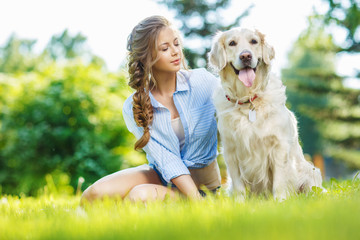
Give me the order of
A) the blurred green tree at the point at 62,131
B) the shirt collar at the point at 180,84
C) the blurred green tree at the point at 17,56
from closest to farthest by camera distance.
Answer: the shirt collar at the point at 180,84 < the blurred green tree at the point at 62,131 < the blurred green tree at the point at 17,56

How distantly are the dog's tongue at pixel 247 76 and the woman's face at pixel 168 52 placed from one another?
0.56m

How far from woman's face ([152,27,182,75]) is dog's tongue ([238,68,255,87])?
561 mm

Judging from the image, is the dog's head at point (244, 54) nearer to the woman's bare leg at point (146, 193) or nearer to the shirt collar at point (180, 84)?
the shirt collar at point (180, 84)

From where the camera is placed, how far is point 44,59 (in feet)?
109

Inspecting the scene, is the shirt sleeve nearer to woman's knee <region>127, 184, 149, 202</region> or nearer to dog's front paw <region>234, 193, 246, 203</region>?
woman's knee <region>127, 184, 149, 202</region>

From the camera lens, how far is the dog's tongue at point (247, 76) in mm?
3221

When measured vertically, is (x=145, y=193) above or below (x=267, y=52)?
below

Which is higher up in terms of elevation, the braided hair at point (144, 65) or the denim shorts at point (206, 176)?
the braided hair at point (144, 65)

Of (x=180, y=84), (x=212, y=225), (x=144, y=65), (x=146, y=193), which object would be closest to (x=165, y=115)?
(x=180, y=84)

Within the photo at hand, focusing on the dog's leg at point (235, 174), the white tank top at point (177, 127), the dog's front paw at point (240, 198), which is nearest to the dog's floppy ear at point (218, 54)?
the white tank top at point (177, 127)

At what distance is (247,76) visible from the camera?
3242 mm

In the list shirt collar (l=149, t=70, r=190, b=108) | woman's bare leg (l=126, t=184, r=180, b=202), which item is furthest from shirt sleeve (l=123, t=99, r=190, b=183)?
shirt collar (l=149, t=70, r=190, b=108)

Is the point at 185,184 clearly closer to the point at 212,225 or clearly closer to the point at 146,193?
the point at 146,193

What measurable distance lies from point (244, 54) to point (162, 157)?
1.12 m
